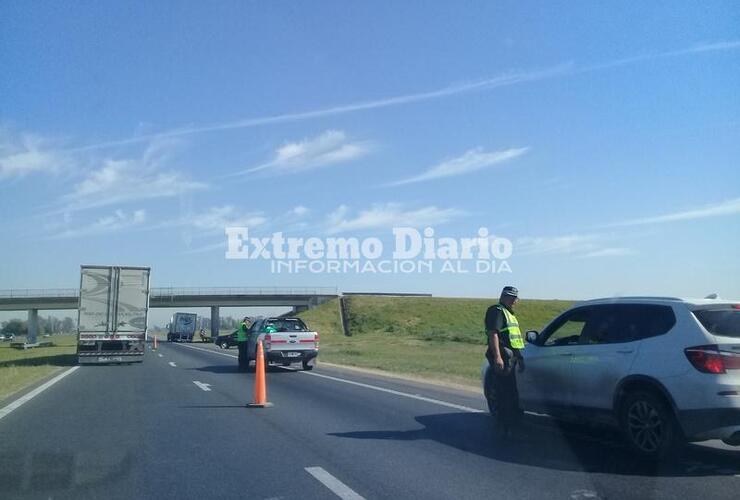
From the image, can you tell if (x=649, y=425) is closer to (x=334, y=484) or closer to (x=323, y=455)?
(x=334, y=484)

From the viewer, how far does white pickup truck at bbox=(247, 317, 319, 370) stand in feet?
74.1

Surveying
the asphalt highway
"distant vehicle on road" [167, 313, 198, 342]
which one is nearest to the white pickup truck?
the asphalt highway

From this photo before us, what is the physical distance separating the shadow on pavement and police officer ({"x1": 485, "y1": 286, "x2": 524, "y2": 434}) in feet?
1.15

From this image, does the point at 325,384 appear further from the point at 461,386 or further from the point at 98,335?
the point at 98,335

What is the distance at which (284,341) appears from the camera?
74.4 feet

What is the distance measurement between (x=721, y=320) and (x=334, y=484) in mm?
4574

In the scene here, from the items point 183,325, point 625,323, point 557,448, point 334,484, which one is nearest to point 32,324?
point 183,325

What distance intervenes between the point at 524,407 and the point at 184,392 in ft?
29.8

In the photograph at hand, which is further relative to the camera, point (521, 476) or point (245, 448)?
point (245, 448)

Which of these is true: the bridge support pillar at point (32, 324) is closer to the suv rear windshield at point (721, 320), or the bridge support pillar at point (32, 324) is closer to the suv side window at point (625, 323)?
the suv side window at point (625, 323)

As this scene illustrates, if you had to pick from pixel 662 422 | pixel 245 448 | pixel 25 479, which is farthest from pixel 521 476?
pixel 25 479

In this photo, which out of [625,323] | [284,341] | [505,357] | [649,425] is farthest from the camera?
[284,341]

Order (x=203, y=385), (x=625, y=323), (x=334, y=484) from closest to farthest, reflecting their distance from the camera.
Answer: (x=334, y=484) < (x=625, y=323) < (x=203, y=385)

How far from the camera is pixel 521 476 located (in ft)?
24.7
